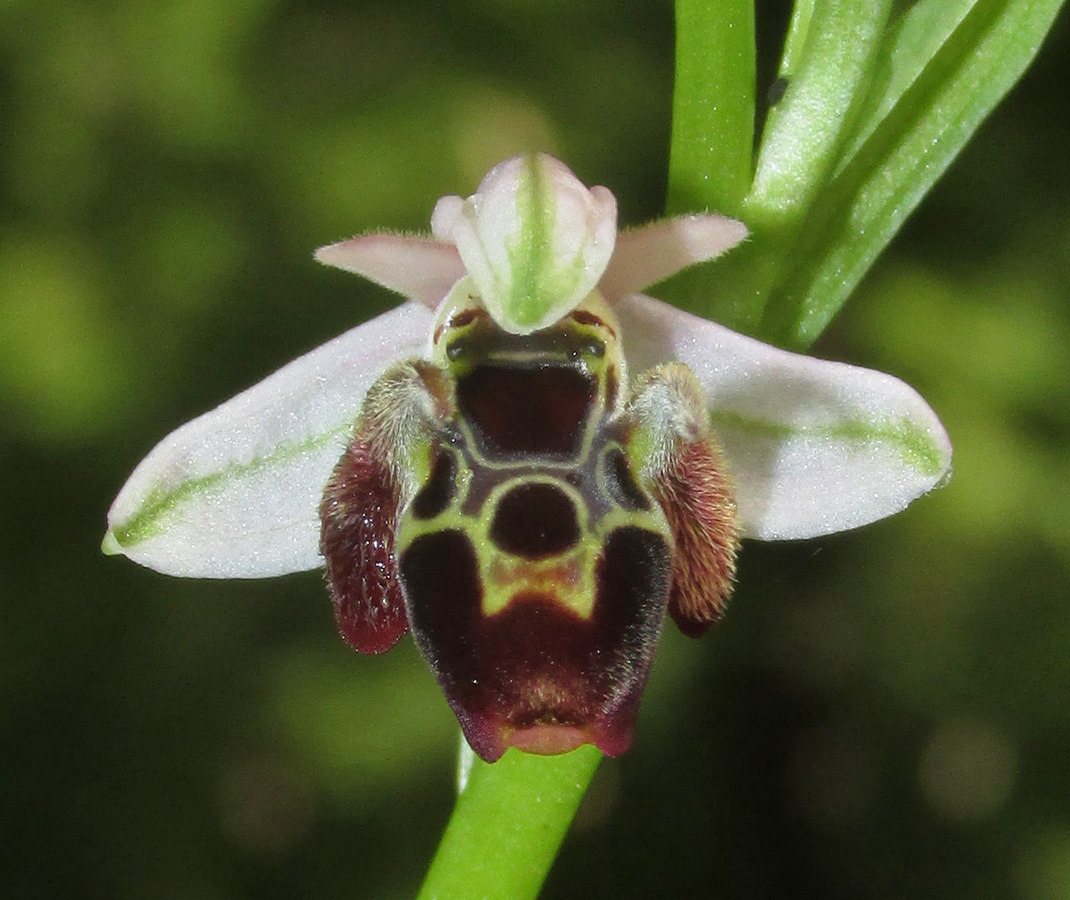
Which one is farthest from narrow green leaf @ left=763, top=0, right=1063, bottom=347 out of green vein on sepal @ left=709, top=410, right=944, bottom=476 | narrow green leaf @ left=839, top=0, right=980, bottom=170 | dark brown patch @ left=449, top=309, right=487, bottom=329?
dark brown patch @ left=449, top=309, right=487, bottom=329

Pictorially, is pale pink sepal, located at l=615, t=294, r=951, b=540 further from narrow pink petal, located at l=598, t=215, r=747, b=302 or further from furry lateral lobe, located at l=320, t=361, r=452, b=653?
furry lateral lobe, located at l=320, t=361, r=452, b=653

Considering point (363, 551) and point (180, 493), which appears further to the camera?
point (180, 493)

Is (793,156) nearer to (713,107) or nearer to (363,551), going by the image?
(713,107)

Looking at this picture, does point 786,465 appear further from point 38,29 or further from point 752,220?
point 38,29

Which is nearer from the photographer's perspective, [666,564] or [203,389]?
[666,564]

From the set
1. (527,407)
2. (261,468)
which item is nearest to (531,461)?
(527,407)

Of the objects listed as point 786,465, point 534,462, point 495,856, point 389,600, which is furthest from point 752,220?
point 495,856

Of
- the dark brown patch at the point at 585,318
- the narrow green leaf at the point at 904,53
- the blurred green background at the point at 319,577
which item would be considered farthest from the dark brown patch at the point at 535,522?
the blurred green background at the point at 319,577

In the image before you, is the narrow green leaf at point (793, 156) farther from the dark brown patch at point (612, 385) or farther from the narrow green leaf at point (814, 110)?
the dark brown patch at point (612, 385)
